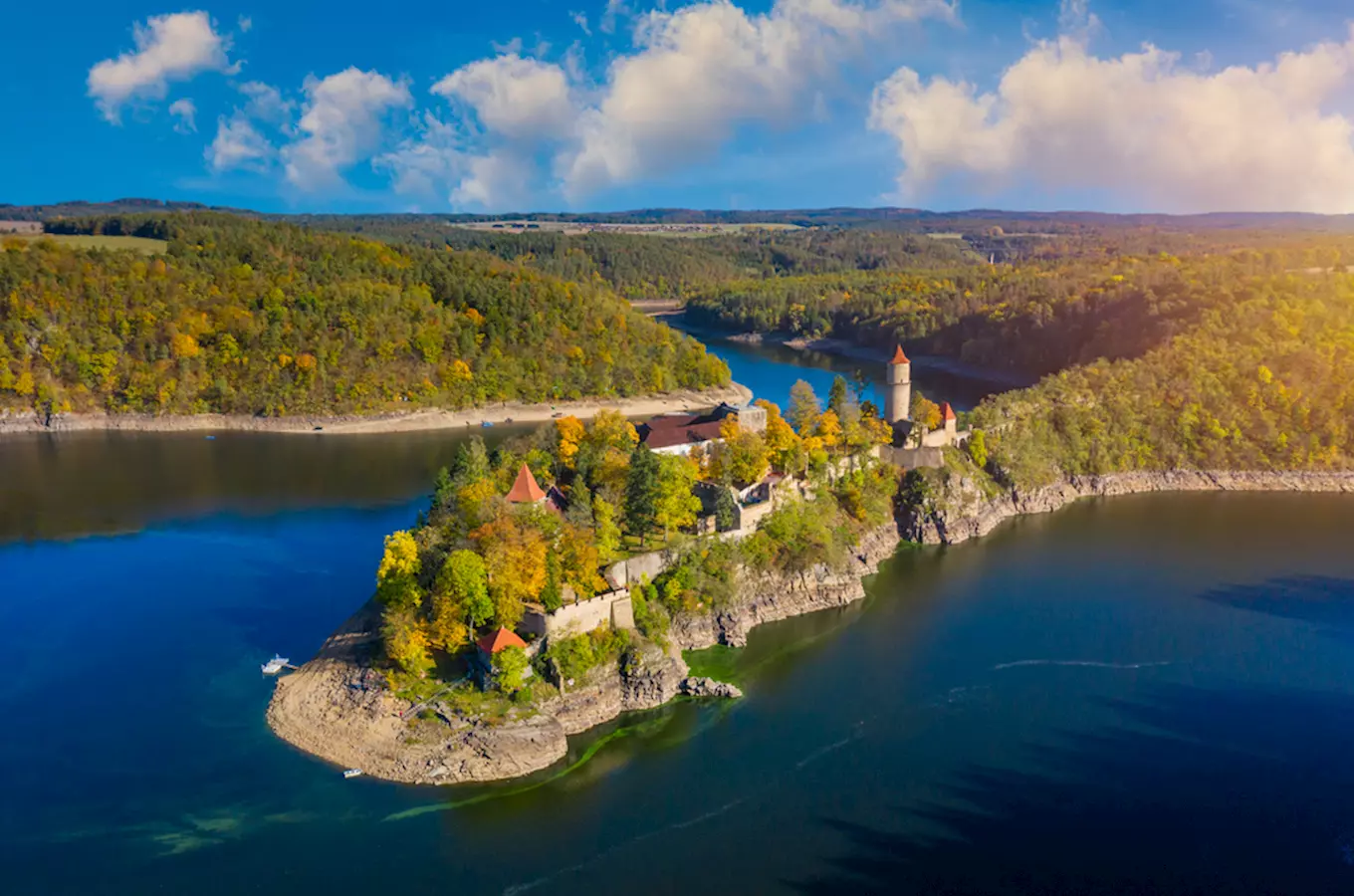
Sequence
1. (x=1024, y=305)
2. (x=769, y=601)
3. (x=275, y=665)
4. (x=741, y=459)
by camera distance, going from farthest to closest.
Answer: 1. (x=1024, y=305)
2. (x=741, y=459)
3. (x=769, y=601)
4. (x=275, y=665)

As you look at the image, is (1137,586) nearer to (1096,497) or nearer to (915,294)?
(1096,497)

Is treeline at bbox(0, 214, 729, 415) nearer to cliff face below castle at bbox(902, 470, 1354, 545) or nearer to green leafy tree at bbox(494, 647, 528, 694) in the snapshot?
cliff face below castle at bbox(902, 470, 1354, 545)

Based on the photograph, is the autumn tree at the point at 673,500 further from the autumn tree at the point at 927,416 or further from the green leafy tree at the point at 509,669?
the autumn tree at the point at 927,416

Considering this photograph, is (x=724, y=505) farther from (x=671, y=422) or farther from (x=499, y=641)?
(x=671, y=422)

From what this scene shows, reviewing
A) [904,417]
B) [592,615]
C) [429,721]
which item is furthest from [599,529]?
[904,417]

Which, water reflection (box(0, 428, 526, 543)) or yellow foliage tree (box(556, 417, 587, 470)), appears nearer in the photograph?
yellow foliage tree (box(556, 417, 587, 470))

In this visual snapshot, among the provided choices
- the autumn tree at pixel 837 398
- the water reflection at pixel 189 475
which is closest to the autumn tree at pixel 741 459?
the autumn tree at pixel 837 398

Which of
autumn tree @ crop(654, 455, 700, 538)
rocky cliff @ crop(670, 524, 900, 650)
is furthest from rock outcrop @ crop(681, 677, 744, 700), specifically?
autumn tree @ crop(654, 455, 700, 538)
